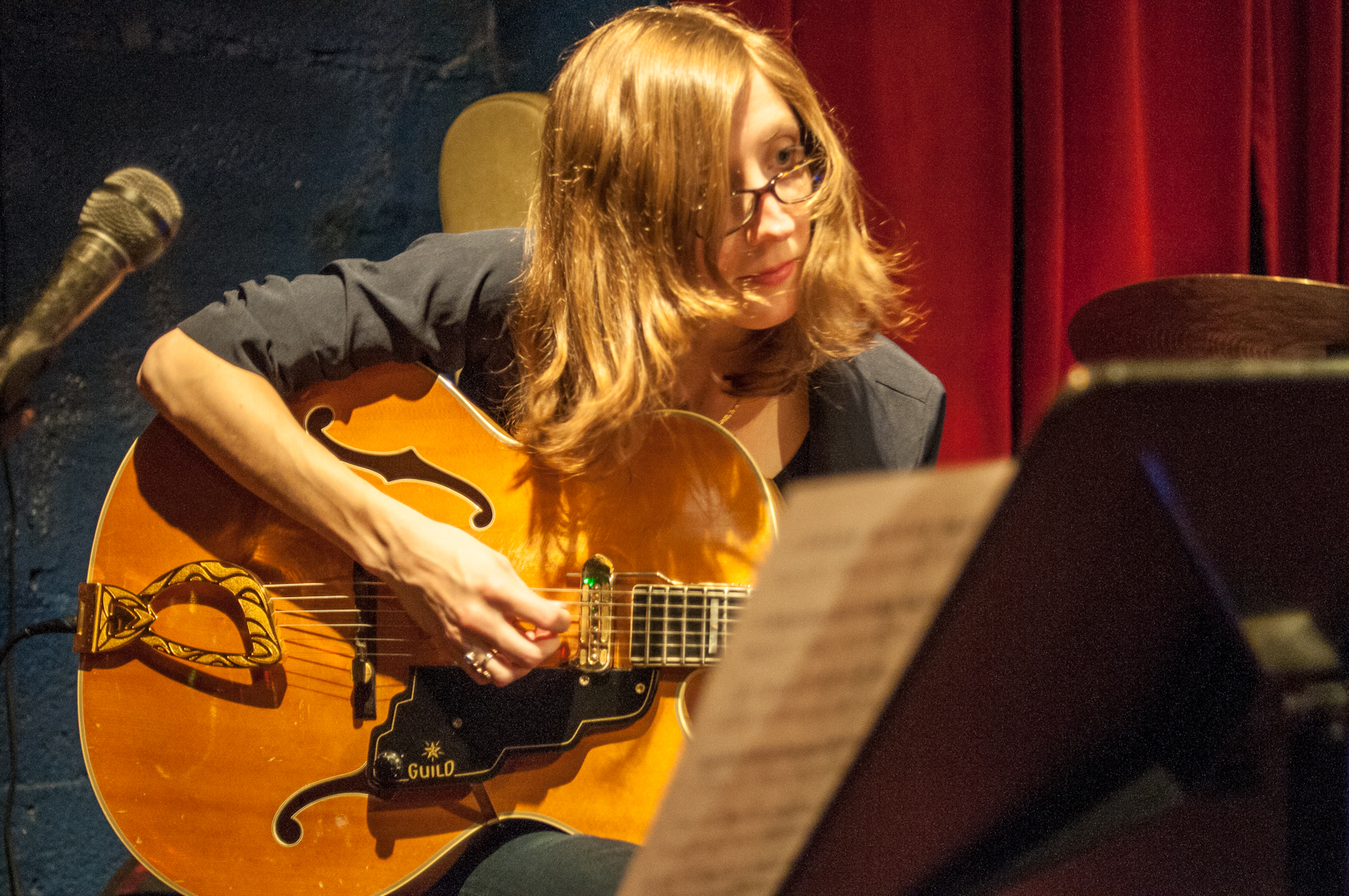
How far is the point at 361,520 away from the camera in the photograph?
96cm

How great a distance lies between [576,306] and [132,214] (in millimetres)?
440

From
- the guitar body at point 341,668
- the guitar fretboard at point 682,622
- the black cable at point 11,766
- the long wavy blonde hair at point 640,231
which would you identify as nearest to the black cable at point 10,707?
the black cable at point 11,766

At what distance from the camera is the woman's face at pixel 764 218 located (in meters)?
1.02

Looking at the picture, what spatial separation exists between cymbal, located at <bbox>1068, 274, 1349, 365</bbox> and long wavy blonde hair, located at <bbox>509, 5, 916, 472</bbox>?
0.94 feet

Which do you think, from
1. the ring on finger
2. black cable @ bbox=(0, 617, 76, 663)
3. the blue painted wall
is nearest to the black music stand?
the ring on finger

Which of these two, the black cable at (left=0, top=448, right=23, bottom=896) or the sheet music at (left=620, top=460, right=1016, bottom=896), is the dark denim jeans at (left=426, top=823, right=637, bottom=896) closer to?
the sheet music at (left=620, top=460, right=1016, bottom=896)

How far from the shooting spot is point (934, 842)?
1.61ft

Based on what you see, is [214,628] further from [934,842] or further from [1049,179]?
[1049,179]

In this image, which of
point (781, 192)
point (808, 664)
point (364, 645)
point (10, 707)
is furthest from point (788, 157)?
point (10, 707)

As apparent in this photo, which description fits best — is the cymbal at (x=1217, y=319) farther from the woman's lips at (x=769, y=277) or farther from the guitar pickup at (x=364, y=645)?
the guitar pickup at (x=364, y=645)

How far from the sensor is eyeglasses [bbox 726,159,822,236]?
3.37 feet

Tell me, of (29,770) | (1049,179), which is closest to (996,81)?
(1049,179)

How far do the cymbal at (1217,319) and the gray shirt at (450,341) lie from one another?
235mm

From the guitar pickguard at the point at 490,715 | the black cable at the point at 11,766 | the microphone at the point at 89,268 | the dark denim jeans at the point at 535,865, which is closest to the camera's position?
the microphone at the point at 89,268
